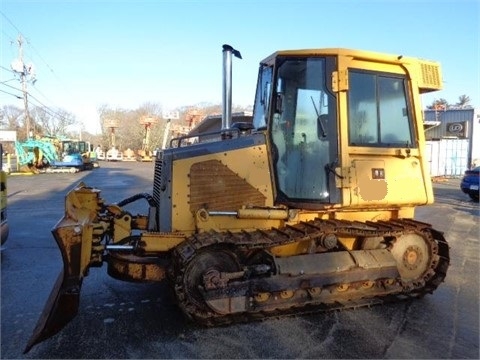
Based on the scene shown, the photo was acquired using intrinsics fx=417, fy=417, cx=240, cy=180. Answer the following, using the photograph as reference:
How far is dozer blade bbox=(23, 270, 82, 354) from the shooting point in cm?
399

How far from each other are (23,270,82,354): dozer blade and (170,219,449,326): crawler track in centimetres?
101

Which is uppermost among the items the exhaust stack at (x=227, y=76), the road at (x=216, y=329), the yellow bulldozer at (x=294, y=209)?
the exhaust stack at (x=227, y=76)

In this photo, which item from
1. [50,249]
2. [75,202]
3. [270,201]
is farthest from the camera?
[50,249]

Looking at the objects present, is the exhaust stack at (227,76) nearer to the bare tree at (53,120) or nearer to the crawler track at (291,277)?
the crawler track at (291,277)

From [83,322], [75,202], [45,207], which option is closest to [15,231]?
[45,207]

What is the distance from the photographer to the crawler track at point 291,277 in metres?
4.41

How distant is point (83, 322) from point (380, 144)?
408 centimetres

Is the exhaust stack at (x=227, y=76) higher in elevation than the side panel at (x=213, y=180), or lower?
higher

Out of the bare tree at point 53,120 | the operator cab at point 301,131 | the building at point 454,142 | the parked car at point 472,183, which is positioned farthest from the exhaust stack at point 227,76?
the bare tree at point 53,120

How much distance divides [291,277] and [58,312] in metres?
2.43

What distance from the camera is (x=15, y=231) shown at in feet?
31.7

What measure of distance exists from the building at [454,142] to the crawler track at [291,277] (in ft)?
80.6

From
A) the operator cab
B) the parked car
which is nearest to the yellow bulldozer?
the operator cab

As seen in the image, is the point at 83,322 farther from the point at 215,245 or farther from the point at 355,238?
the point at 355,238
